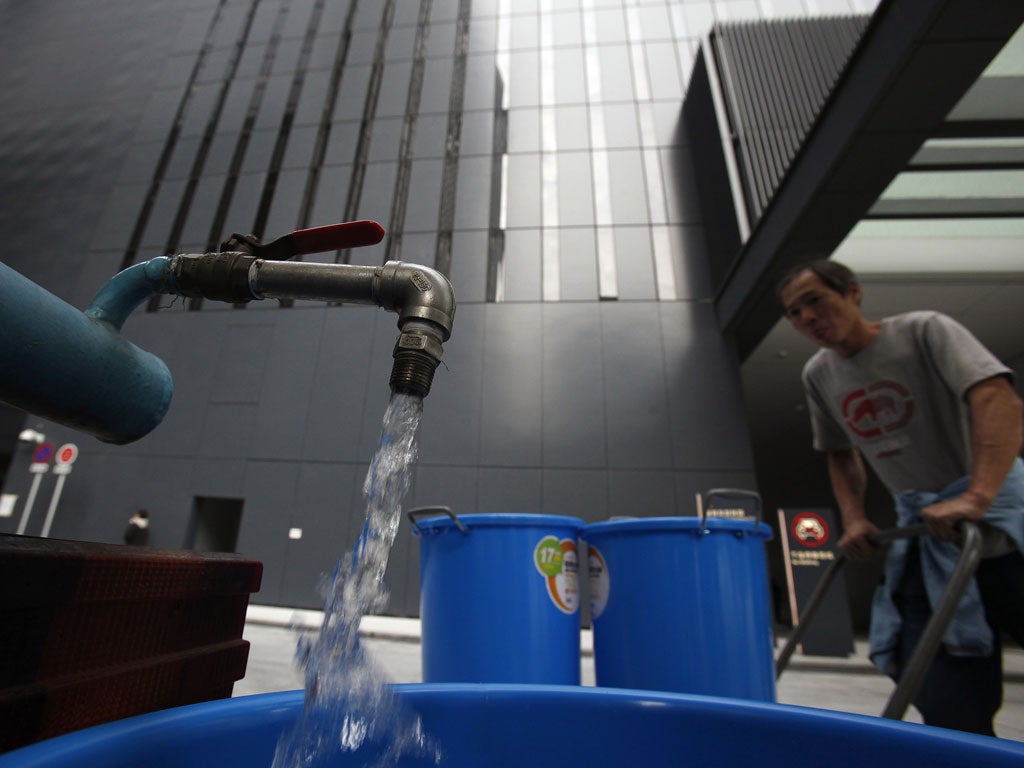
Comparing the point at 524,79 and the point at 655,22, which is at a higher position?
the point at 655,22

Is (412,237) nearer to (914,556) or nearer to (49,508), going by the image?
(49,508)

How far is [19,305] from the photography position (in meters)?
0.45

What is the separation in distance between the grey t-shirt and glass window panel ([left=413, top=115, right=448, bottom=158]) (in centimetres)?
770

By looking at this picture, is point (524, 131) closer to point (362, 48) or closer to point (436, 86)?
point (436, 86)

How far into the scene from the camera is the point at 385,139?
8195mm

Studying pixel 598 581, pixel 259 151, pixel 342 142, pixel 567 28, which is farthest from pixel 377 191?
pixel 598 581

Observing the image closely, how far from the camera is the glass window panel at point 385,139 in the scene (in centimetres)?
806

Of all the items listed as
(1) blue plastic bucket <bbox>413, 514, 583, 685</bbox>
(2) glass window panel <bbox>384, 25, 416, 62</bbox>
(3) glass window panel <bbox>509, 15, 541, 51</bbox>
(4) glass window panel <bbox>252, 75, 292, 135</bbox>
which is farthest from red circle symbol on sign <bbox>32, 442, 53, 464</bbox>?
(3) glass window panel <bbox>509, 15, 541, 51</bbox>

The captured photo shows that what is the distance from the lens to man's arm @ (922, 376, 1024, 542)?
1196 mm

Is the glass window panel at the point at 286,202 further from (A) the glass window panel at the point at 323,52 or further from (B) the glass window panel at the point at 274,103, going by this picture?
(A) the glass window panel at the point at 323,52

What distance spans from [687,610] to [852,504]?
0.71m

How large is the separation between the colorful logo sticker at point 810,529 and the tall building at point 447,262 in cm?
110

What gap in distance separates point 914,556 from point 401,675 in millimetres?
2766

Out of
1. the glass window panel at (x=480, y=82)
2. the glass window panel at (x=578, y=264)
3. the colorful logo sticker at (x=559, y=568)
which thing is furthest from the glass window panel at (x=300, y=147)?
the colorful logo sticker at (x=559, y=568)
